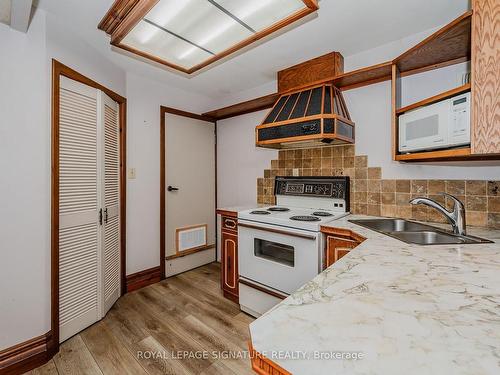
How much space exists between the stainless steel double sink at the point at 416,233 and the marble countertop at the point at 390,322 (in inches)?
18.3

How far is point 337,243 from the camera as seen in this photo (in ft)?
5.49

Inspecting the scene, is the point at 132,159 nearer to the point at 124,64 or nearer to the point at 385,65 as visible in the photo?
the point at 124,64

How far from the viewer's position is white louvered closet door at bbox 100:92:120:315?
2.14 metres

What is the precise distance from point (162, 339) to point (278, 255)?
109cm

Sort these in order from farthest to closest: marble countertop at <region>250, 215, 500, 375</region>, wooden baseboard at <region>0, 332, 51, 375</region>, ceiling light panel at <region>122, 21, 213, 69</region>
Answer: ceiling light panel at <region>122, 21, 213, 69</region> → wooden baseboard at <region>0, 332, 51, 375</region> → marble countertop at <region>250, 215, 500, 375</region>

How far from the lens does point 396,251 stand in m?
1.09

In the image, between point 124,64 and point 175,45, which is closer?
point 175,45

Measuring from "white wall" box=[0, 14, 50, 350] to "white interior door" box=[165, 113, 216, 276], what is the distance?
135 cm

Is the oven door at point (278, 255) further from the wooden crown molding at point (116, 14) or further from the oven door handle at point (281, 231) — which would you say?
the wooden crown molding at point (116, 14)

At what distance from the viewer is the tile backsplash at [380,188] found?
1.64 metres

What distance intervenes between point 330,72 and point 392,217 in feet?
4.44

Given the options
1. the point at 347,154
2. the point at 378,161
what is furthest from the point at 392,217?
the point at 347,154

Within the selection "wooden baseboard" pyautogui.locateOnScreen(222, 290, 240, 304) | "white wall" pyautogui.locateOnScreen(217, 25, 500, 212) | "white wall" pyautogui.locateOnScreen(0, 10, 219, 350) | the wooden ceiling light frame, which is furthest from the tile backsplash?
"white wall" pyautogui.locateOnScreen(0, 10, 219, 350)

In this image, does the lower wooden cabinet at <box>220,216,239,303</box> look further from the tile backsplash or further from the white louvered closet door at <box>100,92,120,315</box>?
the white louvered closet door at <box>100,92,120,315</box>
